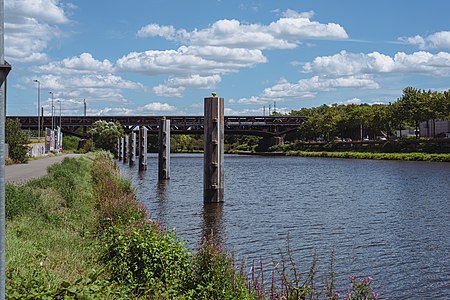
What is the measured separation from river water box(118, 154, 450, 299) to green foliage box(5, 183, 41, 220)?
454cm

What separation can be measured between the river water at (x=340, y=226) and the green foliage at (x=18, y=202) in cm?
454

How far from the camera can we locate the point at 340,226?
21.6m

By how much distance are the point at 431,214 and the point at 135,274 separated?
59.6 ft

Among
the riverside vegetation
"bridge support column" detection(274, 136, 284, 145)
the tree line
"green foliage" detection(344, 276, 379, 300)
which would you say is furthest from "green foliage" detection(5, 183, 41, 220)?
"bridge support column" detection(274, 136, 284, 145)

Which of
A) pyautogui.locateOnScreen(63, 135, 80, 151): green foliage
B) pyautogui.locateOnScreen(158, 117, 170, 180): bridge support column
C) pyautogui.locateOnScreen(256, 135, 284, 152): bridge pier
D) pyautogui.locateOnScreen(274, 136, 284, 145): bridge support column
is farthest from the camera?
pyautogui.locateOnScreen(256, 135, 284, 152): bridge pier

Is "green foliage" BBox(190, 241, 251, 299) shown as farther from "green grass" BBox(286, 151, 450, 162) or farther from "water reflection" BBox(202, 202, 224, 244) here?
"green grass" BBox(286, 151, 450, 162)

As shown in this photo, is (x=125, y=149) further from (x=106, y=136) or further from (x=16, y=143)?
(x=16, y=143)

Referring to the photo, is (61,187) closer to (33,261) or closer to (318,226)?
(318,226)

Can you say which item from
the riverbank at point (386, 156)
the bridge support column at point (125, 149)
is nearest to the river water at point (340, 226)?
the riverbank at point (386, 156)

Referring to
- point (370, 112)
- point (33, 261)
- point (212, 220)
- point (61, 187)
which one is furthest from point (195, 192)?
point (370, 112)

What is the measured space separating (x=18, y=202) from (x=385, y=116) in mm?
87633

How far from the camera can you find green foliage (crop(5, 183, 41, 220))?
1339cm

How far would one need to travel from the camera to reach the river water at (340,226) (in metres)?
14.3

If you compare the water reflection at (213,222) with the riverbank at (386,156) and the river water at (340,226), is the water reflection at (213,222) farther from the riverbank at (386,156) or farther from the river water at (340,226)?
the riverbank at (386,156)
